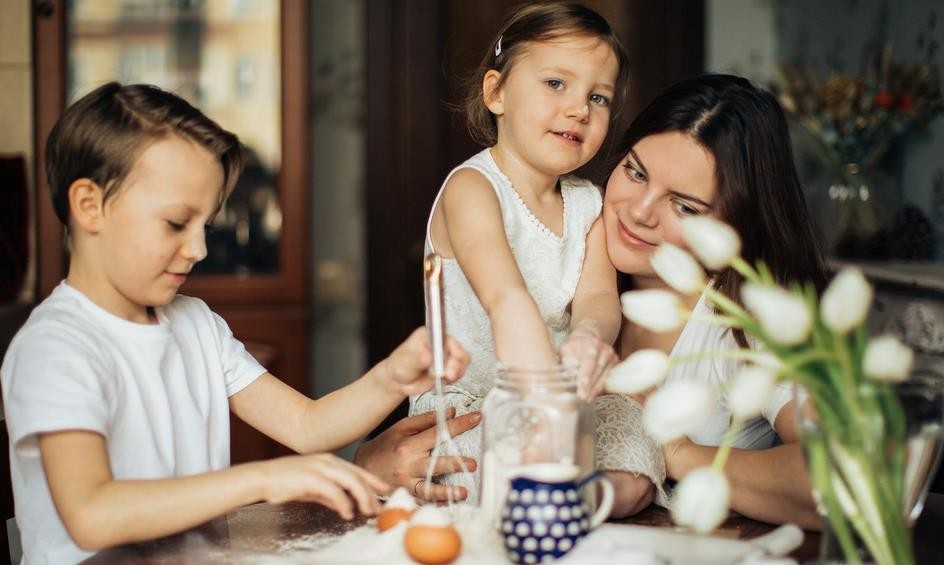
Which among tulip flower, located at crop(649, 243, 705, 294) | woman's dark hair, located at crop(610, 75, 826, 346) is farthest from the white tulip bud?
woman's dark hair, located at crop(610, 75, 826, 346)

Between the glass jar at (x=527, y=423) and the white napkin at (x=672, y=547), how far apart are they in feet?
0.24

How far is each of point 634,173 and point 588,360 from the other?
1.87ft

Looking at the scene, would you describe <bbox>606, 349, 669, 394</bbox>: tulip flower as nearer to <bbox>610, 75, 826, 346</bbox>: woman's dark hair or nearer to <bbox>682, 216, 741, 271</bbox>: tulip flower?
<bbox>682, 216, 741, 271</bbox>: tulip flower

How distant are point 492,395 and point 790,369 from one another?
38 centimetres

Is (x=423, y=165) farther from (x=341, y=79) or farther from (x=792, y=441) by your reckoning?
(x=792, y=441)

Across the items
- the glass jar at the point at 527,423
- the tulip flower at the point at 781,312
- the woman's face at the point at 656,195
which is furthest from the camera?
the woman's face at the point at 656,195

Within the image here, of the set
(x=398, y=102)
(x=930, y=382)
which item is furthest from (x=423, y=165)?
(x=930, y=382)

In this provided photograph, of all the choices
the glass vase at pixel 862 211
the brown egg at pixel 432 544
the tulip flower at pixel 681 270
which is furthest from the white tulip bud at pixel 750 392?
the glass vase at pixel 862 211

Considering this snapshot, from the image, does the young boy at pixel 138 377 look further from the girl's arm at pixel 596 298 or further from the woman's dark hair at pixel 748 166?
the woman's dark hair at pixel 748 166

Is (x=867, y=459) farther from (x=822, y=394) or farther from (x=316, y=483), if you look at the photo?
(x=316, y=483)

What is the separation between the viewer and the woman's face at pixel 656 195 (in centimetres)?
173

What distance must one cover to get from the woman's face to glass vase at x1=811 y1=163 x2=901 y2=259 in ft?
5.64

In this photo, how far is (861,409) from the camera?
2.86ft

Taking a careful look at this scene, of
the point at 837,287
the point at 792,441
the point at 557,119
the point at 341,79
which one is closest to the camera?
the point at 837,287
